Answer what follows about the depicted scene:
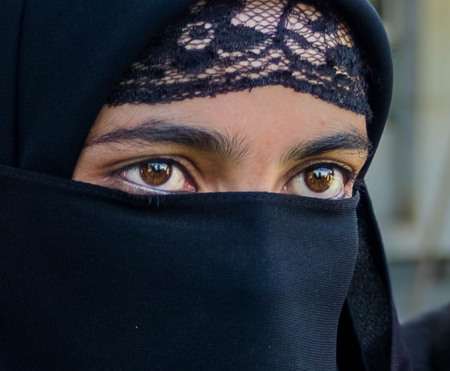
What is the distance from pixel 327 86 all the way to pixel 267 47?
0.56ft

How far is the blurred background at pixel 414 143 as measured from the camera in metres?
6.76

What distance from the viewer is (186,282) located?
66.1 inches

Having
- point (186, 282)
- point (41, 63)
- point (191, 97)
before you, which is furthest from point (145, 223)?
point (41, 63)

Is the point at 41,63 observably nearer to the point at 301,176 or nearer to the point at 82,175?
the point at 82,175

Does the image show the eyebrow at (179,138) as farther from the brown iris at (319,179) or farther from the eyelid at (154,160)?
the brown iris at (319,179)

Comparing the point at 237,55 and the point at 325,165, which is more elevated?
the point at 237,55

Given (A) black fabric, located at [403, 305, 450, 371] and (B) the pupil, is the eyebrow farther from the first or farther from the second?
(A) black fabric, located at [403, 305, 450, 371]

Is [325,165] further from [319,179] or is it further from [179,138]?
[179,138]

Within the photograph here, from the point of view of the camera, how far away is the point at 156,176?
5.84 ft

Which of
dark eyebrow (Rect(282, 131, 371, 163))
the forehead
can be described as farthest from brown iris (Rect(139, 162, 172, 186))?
dark eyebrow (Rect(282, 131, 371, 163))

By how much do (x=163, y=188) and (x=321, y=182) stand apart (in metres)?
0.42

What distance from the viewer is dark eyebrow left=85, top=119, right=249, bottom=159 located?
5.60 feet

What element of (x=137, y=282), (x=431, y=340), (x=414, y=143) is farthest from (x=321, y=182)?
(x=414, y=143)

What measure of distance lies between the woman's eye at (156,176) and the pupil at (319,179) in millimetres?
326
